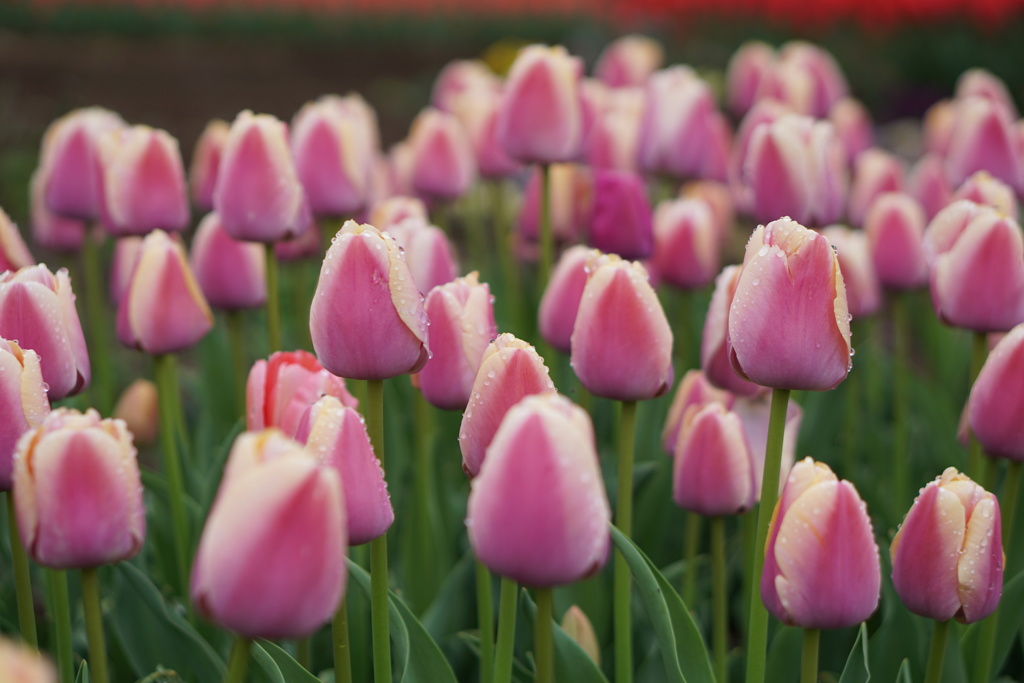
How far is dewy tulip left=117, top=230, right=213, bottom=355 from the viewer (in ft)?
5.40

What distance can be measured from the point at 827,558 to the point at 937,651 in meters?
0.31

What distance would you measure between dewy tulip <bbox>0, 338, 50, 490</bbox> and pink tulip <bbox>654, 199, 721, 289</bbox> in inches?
51.7

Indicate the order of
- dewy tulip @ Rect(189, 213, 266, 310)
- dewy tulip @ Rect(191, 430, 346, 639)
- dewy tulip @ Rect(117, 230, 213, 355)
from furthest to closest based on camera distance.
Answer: dewy tulip @ Rect(189, 213, 266, 310) < dewy tulip @ Rect(117, 230, 213, 355) < dewy tulip @ Rect(191, 430, 346, 639)

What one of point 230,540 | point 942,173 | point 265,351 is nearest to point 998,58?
point 942,173

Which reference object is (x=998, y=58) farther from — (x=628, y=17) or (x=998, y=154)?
(x=998, y=154)

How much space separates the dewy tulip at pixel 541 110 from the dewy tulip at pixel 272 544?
1331mm

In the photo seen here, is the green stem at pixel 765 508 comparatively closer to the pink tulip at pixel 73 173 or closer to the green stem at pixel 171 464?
the green stem at pixel 171 464

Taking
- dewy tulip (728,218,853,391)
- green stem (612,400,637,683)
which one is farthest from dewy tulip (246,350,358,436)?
dewy tulip (728,218,853,391)

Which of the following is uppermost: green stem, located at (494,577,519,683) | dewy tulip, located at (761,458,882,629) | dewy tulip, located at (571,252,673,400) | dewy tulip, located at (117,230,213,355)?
dewy tulip, located at (571,252,673,400)

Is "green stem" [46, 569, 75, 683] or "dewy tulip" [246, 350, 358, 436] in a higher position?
"dewy tulip" [246, 350, 358, 436]

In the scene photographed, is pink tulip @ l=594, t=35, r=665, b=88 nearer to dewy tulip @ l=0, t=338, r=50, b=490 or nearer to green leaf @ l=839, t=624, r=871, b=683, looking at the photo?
green leaf @ l=839, t=624, r=871, b=683

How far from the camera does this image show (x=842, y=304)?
1.15 metres

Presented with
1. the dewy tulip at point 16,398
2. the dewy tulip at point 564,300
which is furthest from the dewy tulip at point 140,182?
the dewy tulip at point 16,398

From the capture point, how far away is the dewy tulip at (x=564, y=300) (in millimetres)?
1665
